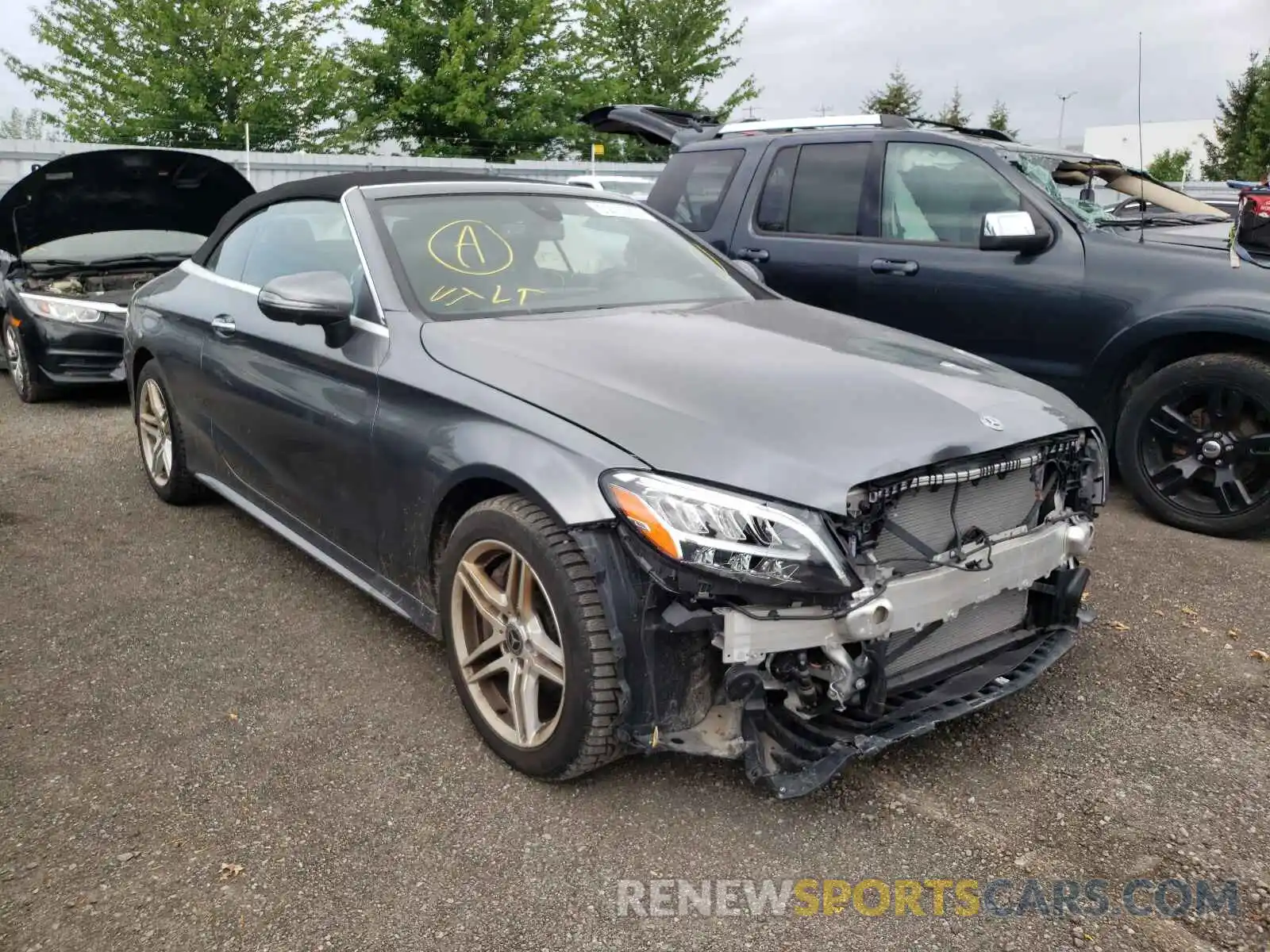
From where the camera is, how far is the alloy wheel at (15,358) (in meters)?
7.61

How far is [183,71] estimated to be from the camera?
826 inches

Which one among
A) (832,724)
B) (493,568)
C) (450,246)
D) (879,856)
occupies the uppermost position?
(450,246)

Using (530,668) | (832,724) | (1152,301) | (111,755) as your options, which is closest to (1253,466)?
(1152,301)

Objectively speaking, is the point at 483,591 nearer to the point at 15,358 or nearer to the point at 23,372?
the point at 23,372

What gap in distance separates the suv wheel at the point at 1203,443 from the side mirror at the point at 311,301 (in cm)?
363

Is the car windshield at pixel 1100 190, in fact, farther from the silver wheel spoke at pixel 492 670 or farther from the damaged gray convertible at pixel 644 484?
the silver wheel spoke at pixel 492 670

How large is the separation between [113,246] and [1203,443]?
25.0 feet

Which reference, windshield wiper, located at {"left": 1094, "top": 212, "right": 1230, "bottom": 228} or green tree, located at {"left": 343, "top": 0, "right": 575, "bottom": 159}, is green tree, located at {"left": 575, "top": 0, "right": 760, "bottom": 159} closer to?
green tree, located at {"left": 343, "top": 0, "right": 575, "bottom": 159}

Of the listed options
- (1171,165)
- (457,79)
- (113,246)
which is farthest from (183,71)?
(1171,165)

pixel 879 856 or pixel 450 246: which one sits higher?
pixel 450 246

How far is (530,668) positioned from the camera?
271cm

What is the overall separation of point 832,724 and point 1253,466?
3.20 m

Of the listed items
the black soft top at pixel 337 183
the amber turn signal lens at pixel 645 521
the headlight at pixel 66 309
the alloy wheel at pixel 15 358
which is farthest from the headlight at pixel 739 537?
the alloy wheel at pixel 15 358

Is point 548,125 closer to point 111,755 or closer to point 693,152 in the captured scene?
point 693,152
